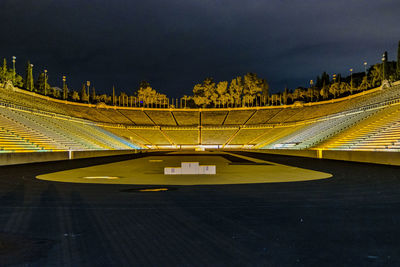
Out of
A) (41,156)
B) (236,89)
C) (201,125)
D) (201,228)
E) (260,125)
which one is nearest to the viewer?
(201,228)

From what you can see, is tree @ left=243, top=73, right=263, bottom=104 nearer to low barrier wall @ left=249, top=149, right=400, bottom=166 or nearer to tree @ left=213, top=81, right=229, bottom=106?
tree @ left=213, top=81, right=229, bottom=106

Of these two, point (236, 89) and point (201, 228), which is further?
point (236, 89)

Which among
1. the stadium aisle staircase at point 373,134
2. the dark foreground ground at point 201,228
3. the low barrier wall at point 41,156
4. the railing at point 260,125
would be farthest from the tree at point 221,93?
the dark foreground ground at point 201,228

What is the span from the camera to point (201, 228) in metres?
6.84

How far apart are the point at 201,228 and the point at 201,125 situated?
279 feet

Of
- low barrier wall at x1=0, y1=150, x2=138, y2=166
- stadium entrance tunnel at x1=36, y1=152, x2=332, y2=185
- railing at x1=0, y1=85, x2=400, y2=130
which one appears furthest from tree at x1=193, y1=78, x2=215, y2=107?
stadium entrance tunnel at x1=36, y1=152, x2=332, y2=185

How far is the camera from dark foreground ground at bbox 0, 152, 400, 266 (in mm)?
5070

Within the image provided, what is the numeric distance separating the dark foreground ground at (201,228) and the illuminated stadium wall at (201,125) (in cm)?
2476

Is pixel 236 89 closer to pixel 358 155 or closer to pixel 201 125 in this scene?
pixel 201 125

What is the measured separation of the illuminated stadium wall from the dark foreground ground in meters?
24.8

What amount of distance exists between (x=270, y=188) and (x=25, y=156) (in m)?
26.0

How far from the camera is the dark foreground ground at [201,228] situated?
507 centimetres

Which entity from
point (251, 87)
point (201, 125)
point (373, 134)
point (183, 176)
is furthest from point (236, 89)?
point (183, 176)

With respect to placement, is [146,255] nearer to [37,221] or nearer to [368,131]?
[37,221]
